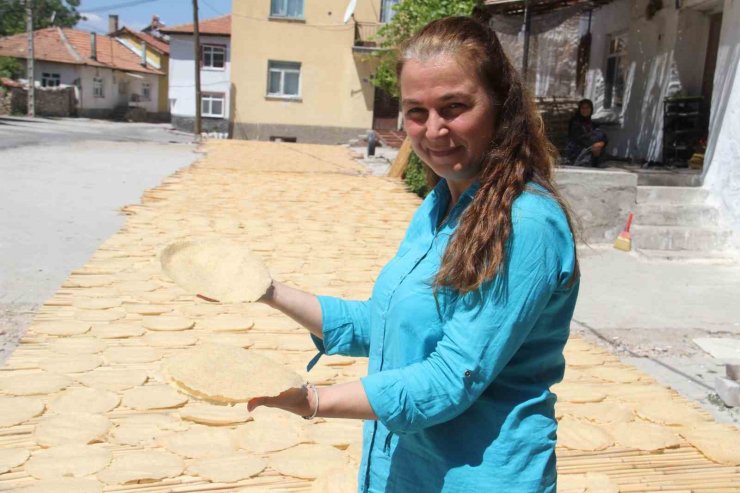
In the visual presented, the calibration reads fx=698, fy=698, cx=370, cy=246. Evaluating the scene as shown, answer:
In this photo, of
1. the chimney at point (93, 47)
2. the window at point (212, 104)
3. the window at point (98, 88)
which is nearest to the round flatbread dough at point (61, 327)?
the window at point (212, 104)

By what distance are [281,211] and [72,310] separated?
15.1 ft

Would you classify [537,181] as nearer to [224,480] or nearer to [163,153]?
[224,480]

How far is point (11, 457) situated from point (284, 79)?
87.9ft

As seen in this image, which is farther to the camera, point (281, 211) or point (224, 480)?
point (281, 211)

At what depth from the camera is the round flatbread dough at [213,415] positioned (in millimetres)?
3113

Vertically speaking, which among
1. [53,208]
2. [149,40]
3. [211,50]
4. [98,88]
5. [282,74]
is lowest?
[53,208]

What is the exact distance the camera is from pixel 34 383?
132 inches

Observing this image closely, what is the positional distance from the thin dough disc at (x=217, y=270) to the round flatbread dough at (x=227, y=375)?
9.4 inches

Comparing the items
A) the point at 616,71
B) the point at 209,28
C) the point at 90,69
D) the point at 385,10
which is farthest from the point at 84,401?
the point at 90,69

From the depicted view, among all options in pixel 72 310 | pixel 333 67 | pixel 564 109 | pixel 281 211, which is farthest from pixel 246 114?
pixel 72 310

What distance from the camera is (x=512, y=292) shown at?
1.27 metres

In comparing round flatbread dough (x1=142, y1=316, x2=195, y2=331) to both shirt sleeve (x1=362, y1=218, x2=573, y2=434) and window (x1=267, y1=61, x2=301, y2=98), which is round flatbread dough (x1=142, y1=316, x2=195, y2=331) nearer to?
shirt sleeve (x1=362, y1=218, x2=573, y2=434)

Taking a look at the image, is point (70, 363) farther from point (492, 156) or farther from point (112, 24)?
point (112, 24)

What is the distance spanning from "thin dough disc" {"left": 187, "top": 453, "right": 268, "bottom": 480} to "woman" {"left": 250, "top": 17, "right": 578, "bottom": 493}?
132 cm
